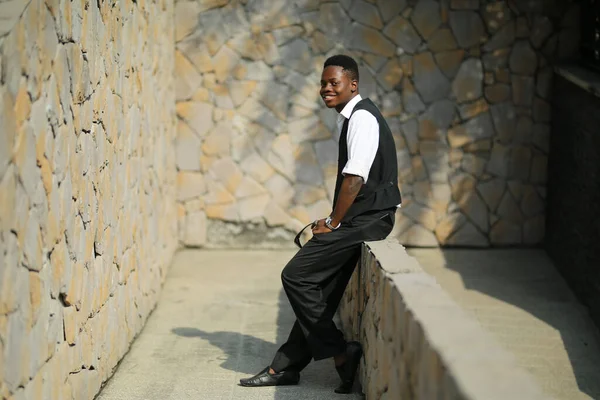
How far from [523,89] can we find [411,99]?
3.45ft

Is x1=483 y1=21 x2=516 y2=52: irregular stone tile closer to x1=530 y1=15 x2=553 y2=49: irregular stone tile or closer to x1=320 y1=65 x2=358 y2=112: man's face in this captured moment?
x1=530 y1=15 x2=553 y2=49: irregular stone tile

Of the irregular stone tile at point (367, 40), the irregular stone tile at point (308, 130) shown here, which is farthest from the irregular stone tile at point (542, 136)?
the irregular stone tile at point (308, 130)

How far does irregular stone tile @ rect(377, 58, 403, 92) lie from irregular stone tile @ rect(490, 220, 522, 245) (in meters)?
1.66

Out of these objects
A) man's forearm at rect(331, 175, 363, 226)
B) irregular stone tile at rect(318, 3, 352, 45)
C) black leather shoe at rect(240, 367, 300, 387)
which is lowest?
black leather shoe at rect(240, 367, 300, 387)

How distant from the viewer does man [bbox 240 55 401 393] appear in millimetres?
5086

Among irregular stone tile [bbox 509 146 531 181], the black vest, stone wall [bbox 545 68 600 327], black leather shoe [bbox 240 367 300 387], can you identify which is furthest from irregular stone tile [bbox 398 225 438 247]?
the black vest

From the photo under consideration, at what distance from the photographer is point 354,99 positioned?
5176 mm

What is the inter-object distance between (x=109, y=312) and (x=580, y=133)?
14.4 feet

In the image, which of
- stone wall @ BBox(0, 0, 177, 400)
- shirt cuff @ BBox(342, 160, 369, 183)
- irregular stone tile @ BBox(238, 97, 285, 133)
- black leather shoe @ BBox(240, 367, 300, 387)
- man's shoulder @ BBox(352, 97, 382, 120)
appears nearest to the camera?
stone wall @ BBox(0, 0, 177, 400)

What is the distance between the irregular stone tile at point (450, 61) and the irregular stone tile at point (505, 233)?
1490mm

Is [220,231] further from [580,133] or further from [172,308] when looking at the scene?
[580,133]

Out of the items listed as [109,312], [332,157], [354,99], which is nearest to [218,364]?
[109,312]

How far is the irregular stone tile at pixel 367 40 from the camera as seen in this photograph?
8.85 m

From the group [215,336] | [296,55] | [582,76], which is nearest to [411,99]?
[296,55]
